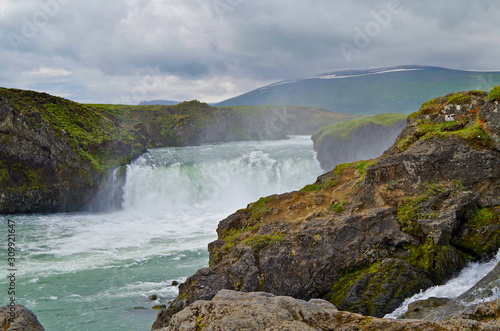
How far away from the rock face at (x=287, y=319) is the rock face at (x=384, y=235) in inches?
196

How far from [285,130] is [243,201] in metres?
52.2

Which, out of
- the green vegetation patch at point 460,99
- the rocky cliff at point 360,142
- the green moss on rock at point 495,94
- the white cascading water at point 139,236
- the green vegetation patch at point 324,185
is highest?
the rocky cliff at point 360,142

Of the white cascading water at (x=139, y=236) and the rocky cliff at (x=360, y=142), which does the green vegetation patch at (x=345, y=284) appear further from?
the rocky cliff at (x=360, y=142)

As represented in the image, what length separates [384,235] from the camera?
471 inches

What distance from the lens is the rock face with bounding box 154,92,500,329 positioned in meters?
11.0

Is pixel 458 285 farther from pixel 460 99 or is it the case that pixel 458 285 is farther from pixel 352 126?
pixel 352 126

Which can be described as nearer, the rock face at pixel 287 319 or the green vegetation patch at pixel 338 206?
the rock face at pixel 287 319

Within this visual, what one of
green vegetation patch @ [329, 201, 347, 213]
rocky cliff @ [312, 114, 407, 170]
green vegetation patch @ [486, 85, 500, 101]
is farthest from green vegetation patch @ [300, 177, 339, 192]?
rocky cliff @ [312, 114, 407, 170]

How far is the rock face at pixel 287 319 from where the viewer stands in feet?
18.1

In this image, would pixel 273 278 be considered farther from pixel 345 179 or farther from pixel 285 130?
pixel 285 130

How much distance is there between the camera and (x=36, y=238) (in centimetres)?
2695

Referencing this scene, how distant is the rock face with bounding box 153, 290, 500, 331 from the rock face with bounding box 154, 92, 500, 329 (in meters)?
4.97

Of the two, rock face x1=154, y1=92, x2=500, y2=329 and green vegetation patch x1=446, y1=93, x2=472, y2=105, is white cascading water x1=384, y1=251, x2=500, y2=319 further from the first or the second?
green vegetation patch x1=446, y1=93, x2=472, y2=105

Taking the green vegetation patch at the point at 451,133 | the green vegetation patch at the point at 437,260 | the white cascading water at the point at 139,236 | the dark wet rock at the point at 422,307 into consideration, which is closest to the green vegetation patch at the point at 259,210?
the white cascading water at the point at 139,236
